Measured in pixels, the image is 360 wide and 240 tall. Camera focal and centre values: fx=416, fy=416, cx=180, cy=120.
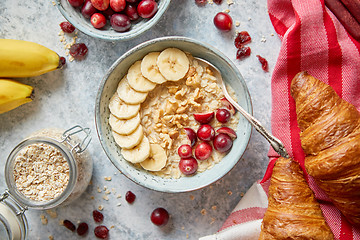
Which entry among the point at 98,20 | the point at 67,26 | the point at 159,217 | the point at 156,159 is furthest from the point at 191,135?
the point at 67,26

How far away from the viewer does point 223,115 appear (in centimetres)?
167

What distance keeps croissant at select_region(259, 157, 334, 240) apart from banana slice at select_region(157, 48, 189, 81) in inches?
20.4

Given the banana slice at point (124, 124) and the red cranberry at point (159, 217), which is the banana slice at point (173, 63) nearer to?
the banana slice at point (124, 124)

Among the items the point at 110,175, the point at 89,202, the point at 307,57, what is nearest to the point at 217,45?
the point at 307,57

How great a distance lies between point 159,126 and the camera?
1685 millimetres

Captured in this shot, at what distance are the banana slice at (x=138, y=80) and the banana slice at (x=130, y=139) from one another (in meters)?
0.16

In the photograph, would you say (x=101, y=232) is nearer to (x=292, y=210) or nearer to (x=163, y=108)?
(x=163, y=108)

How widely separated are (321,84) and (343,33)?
26 cm

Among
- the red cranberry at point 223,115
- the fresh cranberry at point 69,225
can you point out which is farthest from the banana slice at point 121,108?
the fresh cranberry at point 69,225

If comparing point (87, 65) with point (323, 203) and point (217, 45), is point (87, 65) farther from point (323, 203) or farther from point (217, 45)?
point (323, 203)

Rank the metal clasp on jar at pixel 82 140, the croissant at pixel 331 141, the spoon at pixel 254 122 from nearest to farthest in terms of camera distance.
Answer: the croissant at pixel 331 141, the spoon at pixel 254 122, the metal clasp on jar at pixel 82 140

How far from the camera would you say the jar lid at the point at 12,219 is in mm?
1625

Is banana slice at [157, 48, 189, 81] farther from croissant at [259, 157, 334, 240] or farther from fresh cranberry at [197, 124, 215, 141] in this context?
croissant at [259, 157, 334, 240]

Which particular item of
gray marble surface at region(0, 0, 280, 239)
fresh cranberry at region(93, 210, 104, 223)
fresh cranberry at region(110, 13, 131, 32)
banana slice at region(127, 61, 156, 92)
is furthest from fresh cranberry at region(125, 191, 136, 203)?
fresh cranberry at region(110, 13, 131, 32)
